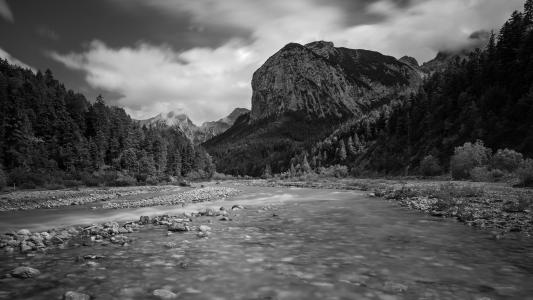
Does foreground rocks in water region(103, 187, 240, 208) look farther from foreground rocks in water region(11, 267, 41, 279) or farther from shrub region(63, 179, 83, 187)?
shrub region(63, 179, 83, 187)

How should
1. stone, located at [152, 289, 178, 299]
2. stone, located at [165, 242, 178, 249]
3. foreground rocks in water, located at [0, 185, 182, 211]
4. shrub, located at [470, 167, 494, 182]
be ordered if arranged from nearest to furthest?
1. stone, located at [152, 289, 178, 299]
2. stone, located at [165, 242, 178, 249]
3. foreground rocks in water, located at [0, 185, 182, 211]
4. shrub, located at [470, 167, 494, 182]

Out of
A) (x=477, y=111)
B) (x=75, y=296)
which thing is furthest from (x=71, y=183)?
(x=477, y=111)

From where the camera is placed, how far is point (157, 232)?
1463 cm

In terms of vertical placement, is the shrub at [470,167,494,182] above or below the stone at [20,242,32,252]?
above

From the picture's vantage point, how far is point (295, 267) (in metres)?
8.80

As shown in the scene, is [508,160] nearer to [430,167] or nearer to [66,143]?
[430,167]

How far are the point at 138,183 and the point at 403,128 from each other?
3768 inches

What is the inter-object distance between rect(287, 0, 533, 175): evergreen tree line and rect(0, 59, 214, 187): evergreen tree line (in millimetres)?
78251

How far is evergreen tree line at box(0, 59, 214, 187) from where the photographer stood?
7250 centimetres

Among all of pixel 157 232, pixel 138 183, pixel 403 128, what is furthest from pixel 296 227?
pixel 403 128

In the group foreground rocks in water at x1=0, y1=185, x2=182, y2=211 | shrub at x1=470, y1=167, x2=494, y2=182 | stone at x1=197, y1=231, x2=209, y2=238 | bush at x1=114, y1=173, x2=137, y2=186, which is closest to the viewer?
stone at x1=197, y1=231, x2=209, y2=238

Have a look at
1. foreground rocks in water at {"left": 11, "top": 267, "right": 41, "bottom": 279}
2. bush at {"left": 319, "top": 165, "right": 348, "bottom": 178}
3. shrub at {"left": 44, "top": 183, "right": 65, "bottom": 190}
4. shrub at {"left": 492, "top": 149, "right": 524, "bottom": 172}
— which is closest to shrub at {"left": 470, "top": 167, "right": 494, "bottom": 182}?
shrub at {"left": 492, "top": 149, "right": 524, "bottom": 172}

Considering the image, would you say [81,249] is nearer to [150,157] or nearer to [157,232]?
[157,232]

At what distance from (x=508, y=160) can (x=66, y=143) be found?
104043mm
